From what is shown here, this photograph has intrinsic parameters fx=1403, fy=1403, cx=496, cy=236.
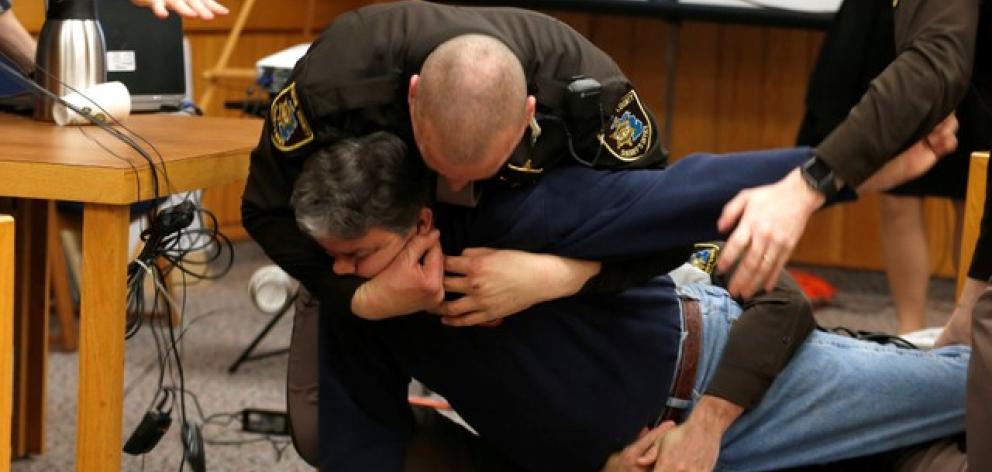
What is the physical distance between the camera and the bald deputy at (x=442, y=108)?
1.58 meters

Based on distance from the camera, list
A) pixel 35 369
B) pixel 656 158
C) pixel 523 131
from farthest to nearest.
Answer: pixel 35 369 → pixel 656 158 → pixel 523 131

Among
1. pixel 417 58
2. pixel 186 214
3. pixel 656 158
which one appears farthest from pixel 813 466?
pixel 186 214

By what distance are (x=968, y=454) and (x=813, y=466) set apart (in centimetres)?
37

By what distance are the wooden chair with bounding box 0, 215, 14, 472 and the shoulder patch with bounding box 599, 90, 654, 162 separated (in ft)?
2.40

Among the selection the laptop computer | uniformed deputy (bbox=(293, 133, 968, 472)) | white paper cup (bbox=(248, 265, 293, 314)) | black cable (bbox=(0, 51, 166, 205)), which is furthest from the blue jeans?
white paper cup (bbox=(248, 265, 293, 314))

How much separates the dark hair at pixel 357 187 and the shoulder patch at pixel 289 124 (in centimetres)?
7

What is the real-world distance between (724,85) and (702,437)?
3.20m

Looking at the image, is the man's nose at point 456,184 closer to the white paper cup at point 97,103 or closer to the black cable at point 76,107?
the black cable at point 76,107

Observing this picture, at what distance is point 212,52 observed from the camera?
477 centimetres

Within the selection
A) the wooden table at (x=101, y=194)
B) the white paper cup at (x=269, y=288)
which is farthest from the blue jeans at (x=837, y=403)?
the white paper cup at (x=269, y=288)

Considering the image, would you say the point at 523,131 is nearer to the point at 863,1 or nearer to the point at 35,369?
the point at 35,369

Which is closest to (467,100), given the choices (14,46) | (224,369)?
(14,46)

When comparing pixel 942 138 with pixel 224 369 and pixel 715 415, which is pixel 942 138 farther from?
pixel 224 369

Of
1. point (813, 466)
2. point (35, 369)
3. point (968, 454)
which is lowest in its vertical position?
point (35, 369)
